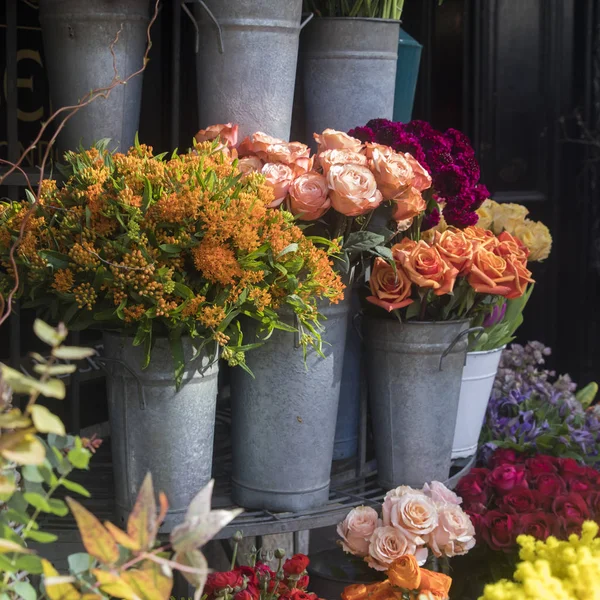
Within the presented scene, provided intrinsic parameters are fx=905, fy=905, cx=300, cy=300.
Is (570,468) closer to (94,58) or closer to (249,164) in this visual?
(249,164)

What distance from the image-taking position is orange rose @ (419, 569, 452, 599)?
4.30 ft

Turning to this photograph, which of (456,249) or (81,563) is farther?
(456,249)

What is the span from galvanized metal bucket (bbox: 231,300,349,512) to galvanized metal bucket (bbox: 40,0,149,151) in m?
0.52

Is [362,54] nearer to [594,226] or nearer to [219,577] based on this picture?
[219,577]

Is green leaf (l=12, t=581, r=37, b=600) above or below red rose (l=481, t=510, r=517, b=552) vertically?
above

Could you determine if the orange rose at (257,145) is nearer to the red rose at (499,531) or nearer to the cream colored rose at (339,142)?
the cream colored rose at (339,142)

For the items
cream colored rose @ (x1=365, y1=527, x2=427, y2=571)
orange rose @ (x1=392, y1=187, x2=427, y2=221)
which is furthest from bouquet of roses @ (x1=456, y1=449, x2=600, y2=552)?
orange rose @ (x1=392, y1=187, x2=427, y2=221)

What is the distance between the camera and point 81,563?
69 centimetres

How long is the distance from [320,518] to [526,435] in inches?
29.2

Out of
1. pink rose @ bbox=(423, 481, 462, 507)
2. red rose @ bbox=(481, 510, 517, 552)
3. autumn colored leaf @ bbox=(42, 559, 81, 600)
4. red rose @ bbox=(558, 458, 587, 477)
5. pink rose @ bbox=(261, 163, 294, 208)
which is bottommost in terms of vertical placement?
red rose @ bbox=(481, 510, 517, 552)

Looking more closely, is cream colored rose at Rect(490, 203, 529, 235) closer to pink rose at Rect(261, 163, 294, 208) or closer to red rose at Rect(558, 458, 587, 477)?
red rose at Rect(558, 458, 587, 477)

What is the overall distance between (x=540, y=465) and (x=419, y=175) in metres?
0.71

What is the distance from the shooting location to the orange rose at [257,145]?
153 cm

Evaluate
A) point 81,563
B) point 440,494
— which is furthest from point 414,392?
point 81,563
